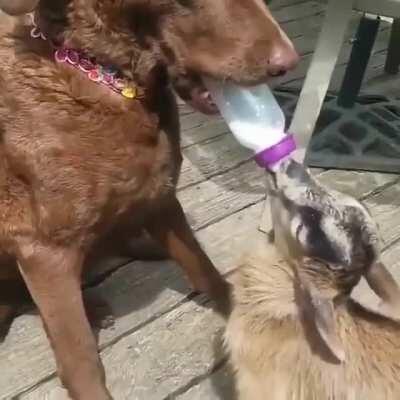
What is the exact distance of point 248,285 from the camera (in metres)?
1.33

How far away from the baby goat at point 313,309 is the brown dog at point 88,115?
0.23 m

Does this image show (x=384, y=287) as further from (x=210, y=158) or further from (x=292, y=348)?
(x=210, y=158)

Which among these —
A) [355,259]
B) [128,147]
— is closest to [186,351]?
[128,147]

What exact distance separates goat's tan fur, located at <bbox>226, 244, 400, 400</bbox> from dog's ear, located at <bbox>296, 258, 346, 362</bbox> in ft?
0.16

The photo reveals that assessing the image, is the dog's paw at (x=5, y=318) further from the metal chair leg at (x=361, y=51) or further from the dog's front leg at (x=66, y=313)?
the metal chair leg at (x=361, y=51)

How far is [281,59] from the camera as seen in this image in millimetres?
1261

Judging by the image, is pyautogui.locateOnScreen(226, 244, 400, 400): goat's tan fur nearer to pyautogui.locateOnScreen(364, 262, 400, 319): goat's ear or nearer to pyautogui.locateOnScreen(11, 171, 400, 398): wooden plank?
pyautogui.locateOnScreen(364, 262, 400, 319): goat's ear

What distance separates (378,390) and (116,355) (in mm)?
587

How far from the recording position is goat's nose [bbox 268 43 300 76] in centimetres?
126

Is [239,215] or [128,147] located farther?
[239,215]

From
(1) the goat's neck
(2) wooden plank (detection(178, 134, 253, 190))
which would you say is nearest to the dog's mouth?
(1) the goat's neck

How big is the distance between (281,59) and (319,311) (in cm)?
38

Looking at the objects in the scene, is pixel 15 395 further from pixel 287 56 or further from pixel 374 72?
pixel 374 72

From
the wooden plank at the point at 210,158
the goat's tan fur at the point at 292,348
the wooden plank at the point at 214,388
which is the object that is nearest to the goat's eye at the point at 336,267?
the goat's tan fur at the point at 292,348
